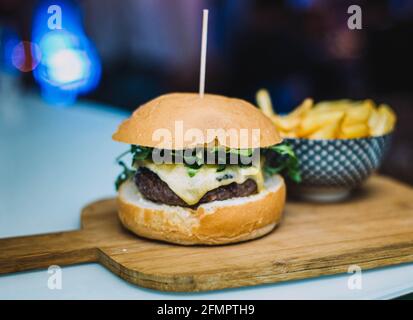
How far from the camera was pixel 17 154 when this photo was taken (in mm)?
3600

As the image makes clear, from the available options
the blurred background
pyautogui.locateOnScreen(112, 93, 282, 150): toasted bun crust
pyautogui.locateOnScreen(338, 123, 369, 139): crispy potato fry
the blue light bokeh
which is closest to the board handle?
pyautogui.locateOnScreen(112, 93, 282, 150): toasted bun crust

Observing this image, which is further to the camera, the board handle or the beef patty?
the beef patty

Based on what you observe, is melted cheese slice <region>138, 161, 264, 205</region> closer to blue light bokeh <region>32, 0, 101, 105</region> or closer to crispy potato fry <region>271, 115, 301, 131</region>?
crispy potato fry <region>271, 115, 301, 131</region>

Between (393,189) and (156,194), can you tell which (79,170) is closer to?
(156,194)

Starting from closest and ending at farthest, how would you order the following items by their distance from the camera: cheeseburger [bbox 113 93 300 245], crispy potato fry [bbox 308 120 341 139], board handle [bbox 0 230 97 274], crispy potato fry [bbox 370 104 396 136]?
board handle [bbox 0 230 97 274] → cheeseburger [bbox 113 93 300 245] → crispy potato fry [bbox 308 120 341 139] → crispy potato fry [bbox 370 104 396 136]

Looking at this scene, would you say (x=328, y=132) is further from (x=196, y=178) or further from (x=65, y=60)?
(x=65, y=60)

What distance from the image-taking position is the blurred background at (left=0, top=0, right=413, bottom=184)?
7.99m

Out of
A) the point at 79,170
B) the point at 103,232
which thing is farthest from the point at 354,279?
the point at 79,170

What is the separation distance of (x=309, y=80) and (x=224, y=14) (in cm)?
189

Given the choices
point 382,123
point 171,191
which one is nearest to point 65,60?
point 382,123

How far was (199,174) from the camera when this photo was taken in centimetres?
196

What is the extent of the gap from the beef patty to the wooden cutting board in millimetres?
165

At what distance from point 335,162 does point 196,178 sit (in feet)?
2.56

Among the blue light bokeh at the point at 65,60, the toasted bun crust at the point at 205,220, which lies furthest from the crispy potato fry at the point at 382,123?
the blue light bokeh at the point at 65,60
